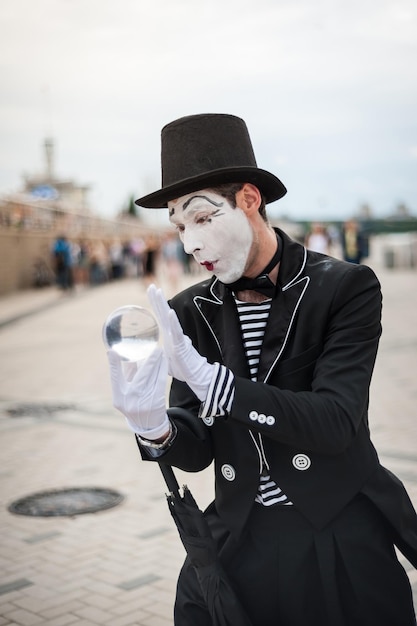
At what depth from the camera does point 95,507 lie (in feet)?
18.4

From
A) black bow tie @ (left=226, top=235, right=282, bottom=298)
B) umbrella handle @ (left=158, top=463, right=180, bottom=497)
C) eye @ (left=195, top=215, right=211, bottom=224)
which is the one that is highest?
eye @ (left=195, top=215, right=211, bottom=224)

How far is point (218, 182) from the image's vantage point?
2.22 m

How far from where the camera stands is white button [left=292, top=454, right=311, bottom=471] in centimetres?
217

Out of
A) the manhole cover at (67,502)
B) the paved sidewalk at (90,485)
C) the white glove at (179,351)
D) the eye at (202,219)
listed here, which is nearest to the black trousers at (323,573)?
the white glove at (179,351)

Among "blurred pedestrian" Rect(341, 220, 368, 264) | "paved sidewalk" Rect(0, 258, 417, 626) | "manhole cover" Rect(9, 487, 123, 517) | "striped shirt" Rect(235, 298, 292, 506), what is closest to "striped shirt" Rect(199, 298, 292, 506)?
"striped shirt" Rect(235, 298, 292, 506)

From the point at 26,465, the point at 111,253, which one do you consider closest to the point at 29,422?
the point at 26,465

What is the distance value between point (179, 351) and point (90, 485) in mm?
4406

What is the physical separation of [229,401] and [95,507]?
3886 millimetres

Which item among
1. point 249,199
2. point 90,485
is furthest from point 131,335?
point 90,485

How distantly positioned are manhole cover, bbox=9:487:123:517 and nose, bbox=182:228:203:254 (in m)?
3.62

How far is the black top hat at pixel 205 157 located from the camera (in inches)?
87.4

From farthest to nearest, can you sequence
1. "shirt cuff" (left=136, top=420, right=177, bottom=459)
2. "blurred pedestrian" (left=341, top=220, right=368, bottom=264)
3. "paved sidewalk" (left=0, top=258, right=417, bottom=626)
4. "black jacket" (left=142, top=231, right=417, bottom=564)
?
"blurred pedestrian" (left=341, top=220, right=368, bottom=264) < "paved sidewalk" (left=0, top=258, right=417, bottom=626) < "shirt cuff" (left=136, top=420, right=177, bottom=459) < "black jacket" (left=142, top=231, right=417, bottom=564)

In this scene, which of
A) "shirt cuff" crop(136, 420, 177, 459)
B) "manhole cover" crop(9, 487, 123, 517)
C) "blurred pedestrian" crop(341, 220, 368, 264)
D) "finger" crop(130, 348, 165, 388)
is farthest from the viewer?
"blurred pedestrian" crop(341, 220, 368, 264)

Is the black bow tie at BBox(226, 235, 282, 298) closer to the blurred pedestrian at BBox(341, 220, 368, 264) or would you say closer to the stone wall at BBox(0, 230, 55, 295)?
the blurred pedestrian at BBox(341, 220, 368, 264)
